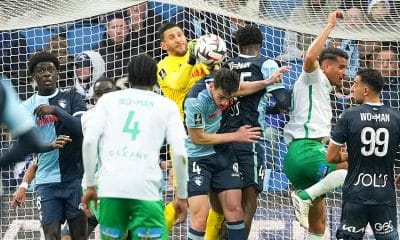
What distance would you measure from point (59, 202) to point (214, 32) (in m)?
3.03

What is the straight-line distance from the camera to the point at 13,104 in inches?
237

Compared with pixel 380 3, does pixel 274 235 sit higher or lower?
lower

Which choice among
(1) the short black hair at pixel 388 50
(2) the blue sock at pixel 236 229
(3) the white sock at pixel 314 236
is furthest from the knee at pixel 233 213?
(1) the short black hair at pixel 388 50

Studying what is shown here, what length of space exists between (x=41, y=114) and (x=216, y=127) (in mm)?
1571

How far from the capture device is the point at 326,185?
9.66 m

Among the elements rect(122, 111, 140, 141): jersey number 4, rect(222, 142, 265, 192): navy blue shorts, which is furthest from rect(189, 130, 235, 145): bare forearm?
rect(122, 111, 140, 141): jersey number 4

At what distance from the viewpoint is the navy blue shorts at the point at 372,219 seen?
884 cm

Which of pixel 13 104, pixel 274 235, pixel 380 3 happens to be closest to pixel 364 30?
pixel 380 3

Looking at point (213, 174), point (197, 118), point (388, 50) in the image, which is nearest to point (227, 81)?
point (197, 118)

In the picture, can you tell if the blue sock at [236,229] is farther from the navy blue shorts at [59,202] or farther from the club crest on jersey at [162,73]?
the club crest on jersey at [162,73]

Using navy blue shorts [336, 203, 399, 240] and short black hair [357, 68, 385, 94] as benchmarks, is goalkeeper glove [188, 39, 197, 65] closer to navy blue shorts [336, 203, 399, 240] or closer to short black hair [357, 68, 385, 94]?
short black hair [357, 68, 385, 94]

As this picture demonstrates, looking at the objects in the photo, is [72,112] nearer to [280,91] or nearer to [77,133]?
[77,133]

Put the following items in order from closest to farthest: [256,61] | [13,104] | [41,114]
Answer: [13,104] → [41,114] → [256,61]

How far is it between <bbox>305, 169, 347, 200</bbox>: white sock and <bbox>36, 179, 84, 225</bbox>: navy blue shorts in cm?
210
